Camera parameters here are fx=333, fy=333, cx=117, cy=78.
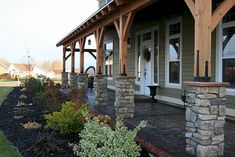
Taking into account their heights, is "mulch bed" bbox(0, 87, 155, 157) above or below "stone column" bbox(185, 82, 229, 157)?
below

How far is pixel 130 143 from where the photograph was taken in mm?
4805

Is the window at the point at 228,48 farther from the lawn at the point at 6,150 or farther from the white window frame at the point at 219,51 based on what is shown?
the lawn at the point at 6,150

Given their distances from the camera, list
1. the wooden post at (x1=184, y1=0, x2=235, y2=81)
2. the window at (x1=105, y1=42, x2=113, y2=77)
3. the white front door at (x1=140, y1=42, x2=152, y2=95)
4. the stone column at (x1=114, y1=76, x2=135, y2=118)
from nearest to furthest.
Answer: the wooden post at (x1=184, y1=0, x2=235, y2=81) < the stone column at (x1=114, y1=76, x2=135, y2=118) < the white front door at (x1=140, y1=42, x2=152, y2=95) < the window at (x1=105, y1=42, x2=113, y2=77)

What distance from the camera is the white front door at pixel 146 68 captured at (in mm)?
13164

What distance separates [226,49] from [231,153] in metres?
3.69

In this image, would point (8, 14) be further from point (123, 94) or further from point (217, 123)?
point (217, 123)

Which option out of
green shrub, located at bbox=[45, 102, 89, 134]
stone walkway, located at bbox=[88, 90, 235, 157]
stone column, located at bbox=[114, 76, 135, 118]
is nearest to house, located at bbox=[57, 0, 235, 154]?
stone column, located at bbox=[114, 76, 135, 118]

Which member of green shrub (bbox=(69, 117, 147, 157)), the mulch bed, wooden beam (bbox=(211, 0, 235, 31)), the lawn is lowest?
the lawn

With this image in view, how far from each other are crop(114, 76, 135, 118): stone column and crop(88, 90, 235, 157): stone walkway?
28 centimetres

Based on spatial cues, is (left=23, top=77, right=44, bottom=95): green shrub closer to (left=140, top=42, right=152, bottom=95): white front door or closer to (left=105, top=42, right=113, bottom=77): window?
(left=105, top=42, right=113, bottom=77): window

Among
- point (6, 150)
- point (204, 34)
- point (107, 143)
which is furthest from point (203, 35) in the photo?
point (6, 150)

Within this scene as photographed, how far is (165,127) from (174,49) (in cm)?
427

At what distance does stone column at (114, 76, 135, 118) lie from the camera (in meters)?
8.74

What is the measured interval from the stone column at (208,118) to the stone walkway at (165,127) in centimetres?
28
